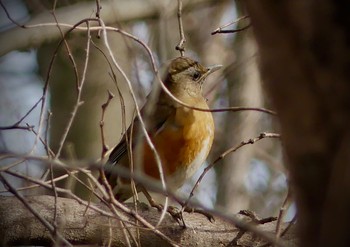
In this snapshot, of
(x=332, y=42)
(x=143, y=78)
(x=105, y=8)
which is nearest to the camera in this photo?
(x=332, y=42)

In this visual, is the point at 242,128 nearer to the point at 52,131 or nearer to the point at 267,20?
the point at 52,131

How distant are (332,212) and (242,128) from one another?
6173 millimetres

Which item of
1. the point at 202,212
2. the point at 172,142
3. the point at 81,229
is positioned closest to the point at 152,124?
the point at 172,142

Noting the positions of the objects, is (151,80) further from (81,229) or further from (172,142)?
(81,229)

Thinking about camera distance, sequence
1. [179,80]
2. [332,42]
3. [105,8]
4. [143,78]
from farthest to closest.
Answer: [143,78] → [105,8] → [179,80] → [332,42]

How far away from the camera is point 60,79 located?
24.2 ft

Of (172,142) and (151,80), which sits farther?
(151,80)

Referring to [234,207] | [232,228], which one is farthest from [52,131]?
[232,228]

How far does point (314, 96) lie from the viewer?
1.23m

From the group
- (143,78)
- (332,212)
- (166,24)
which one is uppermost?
(166,24)

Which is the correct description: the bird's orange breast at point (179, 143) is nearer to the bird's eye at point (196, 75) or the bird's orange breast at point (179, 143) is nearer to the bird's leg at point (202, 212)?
the bird's eye at point (196, 75)

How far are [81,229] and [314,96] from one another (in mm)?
2193

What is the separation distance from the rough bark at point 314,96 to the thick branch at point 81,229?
1876mm

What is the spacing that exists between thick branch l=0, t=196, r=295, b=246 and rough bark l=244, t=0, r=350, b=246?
6.16ft
